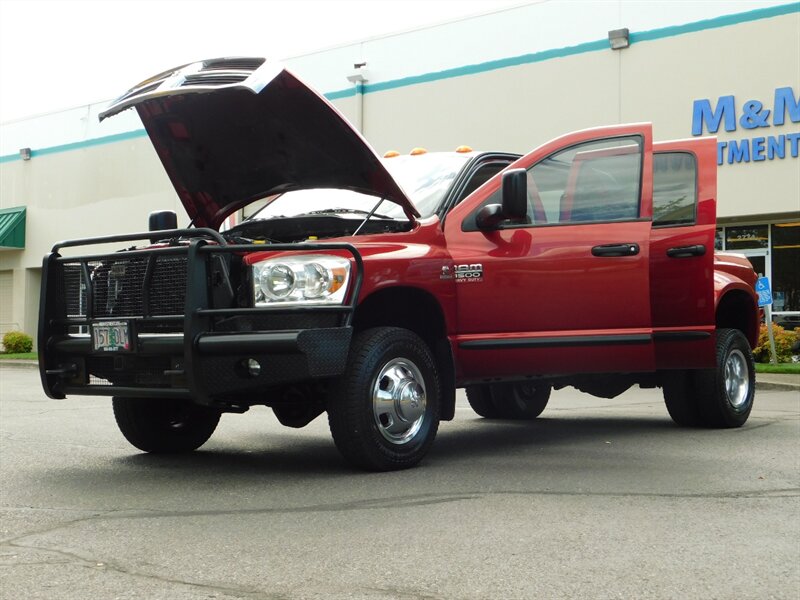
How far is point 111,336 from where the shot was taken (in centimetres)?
574

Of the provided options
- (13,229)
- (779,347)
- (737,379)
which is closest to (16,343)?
(13,229)

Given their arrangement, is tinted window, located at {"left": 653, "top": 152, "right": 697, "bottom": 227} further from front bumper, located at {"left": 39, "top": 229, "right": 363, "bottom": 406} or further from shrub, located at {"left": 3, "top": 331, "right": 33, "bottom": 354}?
shrub, located at {"left": 3, "top": 331, "right": 33, "bottom": 354}

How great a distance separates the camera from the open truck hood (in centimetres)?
575

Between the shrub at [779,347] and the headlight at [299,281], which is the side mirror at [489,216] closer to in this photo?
the headlight at [299,281]

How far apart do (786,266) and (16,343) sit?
64.2 ft

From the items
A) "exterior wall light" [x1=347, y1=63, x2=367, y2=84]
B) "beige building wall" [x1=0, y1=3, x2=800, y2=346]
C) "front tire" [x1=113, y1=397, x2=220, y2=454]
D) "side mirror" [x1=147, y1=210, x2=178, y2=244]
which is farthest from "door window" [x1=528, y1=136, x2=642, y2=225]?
"exterior wall light" [x1=347, y1=63, x2=367, y2=84]

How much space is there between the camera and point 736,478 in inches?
231

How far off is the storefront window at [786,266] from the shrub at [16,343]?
1923 centimetres

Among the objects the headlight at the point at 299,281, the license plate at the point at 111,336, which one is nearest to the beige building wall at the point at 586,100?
the headlight at the point at 299,281

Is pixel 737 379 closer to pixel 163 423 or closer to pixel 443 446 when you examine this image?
pixel 443 446

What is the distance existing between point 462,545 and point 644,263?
127 inches

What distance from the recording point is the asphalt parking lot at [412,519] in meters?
3.67

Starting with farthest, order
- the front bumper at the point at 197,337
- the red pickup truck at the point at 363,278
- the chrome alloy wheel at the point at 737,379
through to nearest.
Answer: the chrome alloy wheel at the point at 737,379
the red pickup truck at the point at 363,278
the front bumper at the point at 197,337

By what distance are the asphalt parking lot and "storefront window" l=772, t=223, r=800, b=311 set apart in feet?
42.5
